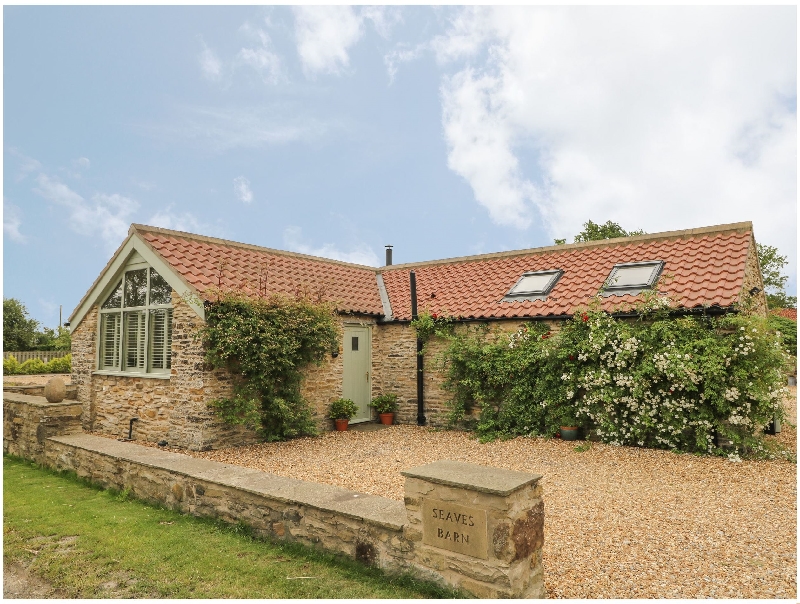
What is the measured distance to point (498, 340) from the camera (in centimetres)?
1182

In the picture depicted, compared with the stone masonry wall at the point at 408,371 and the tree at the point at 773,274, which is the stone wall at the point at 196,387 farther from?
the tree at the point at 773,274

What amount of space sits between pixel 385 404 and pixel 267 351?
13.4ft

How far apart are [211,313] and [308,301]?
6.86 ft

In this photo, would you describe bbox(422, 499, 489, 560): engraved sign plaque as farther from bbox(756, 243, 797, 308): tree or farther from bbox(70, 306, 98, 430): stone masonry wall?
bbox(756, 243, 797, 308): tree

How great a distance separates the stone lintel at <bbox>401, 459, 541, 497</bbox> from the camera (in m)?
4.06

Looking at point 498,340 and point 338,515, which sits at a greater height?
point 498,340

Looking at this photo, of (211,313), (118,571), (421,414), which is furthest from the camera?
(421,414)

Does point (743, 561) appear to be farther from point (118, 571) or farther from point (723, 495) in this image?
point (118, 571)

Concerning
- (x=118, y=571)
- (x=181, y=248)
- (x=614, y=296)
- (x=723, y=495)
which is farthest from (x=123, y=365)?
(x=723, y=495)

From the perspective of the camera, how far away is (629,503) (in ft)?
21.8

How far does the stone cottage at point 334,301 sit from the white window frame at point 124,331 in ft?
0.09

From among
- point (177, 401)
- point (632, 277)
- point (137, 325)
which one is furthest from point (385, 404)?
point (632, 277)

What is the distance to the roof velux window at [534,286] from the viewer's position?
12266mm

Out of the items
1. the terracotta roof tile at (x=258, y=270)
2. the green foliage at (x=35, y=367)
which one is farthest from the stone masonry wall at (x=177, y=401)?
the green foliage at (x=35, y=367)
